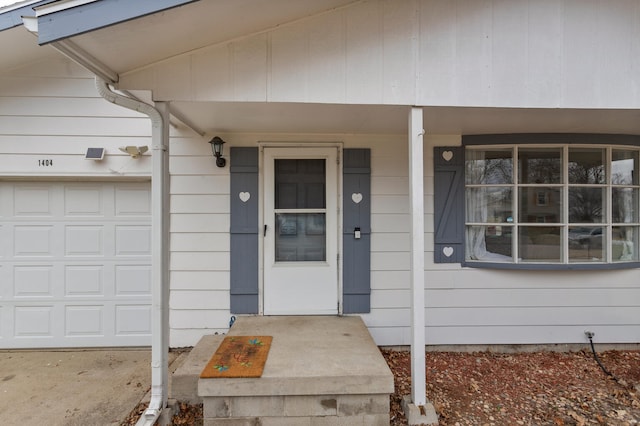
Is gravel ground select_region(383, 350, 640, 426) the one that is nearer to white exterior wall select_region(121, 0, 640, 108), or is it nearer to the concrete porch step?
the concrete porch step

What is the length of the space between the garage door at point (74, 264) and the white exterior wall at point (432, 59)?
5.88ft

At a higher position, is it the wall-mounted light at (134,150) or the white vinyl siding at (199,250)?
the wall-mounted light at (134,150)

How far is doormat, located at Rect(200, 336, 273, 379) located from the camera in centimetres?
206

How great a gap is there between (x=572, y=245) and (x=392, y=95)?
8.61ft

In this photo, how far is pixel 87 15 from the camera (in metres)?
1.57

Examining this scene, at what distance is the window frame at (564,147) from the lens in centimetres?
316

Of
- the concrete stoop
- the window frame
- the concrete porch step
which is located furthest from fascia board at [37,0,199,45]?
the window frame

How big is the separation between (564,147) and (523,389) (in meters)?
2.35

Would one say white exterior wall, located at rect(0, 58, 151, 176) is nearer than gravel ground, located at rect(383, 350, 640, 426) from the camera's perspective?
No

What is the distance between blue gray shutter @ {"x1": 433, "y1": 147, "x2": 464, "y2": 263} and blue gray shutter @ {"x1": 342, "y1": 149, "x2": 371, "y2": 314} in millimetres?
708

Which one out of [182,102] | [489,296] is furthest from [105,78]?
[489,296]

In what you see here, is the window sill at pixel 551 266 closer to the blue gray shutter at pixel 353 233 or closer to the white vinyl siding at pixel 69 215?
the blue gray shutter at pixel 353 233

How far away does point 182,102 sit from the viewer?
2.21m

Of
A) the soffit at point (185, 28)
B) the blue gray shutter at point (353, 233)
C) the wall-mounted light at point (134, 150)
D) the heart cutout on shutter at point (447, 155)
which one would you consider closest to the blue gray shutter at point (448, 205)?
the heart cutout on shutter at point (447, 155)
